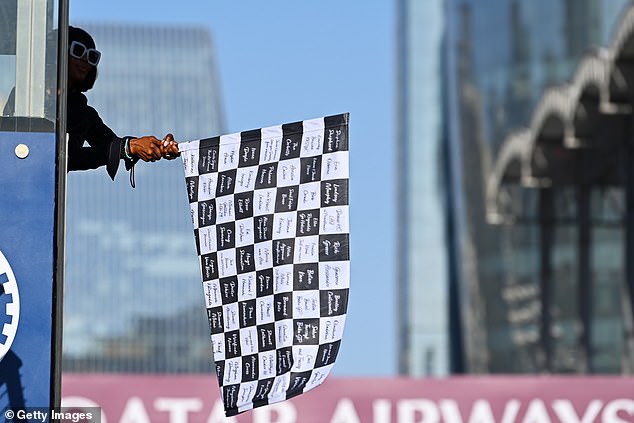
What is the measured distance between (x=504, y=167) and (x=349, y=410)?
20040 mm

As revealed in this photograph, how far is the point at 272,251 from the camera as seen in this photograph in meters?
5.50

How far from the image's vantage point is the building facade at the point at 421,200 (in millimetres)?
118312

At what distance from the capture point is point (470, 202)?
56906 millimetres

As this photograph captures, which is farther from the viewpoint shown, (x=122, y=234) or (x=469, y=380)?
(x=122, y=234)

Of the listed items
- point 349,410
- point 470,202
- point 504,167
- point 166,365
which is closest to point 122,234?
point 166,365

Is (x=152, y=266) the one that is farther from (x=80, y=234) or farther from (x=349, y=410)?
(x=349, y=410)

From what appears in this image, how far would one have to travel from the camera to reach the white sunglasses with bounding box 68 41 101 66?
5562 mm

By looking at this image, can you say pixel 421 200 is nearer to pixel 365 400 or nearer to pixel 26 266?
pixel 365 400

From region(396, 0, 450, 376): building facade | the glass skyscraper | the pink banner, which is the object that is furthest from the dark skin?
the glass skyscraper

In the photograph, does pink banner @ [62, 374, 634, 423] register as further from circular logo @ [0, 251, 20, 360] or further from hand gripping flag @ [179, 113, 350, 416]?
circular logo @ [0, 251, 20, 360]

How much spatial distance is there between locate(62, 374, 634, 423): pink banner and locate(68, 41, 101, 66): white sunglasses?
5.55m

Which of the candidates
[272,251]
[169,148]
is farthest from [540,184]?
[169,148]

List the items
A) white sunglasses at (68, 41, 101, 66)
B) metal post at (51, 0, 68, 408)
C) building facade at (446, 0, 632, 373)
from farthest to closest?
building facade at (446, 0, 632, 373)
white sunglasses at (68, 41, 101, 66)
metal post at (51, 0, 68, 408)

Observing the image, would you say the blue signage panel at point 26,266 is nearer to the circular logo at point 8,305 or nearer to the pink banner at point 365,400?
the circular logo at point 8,305
